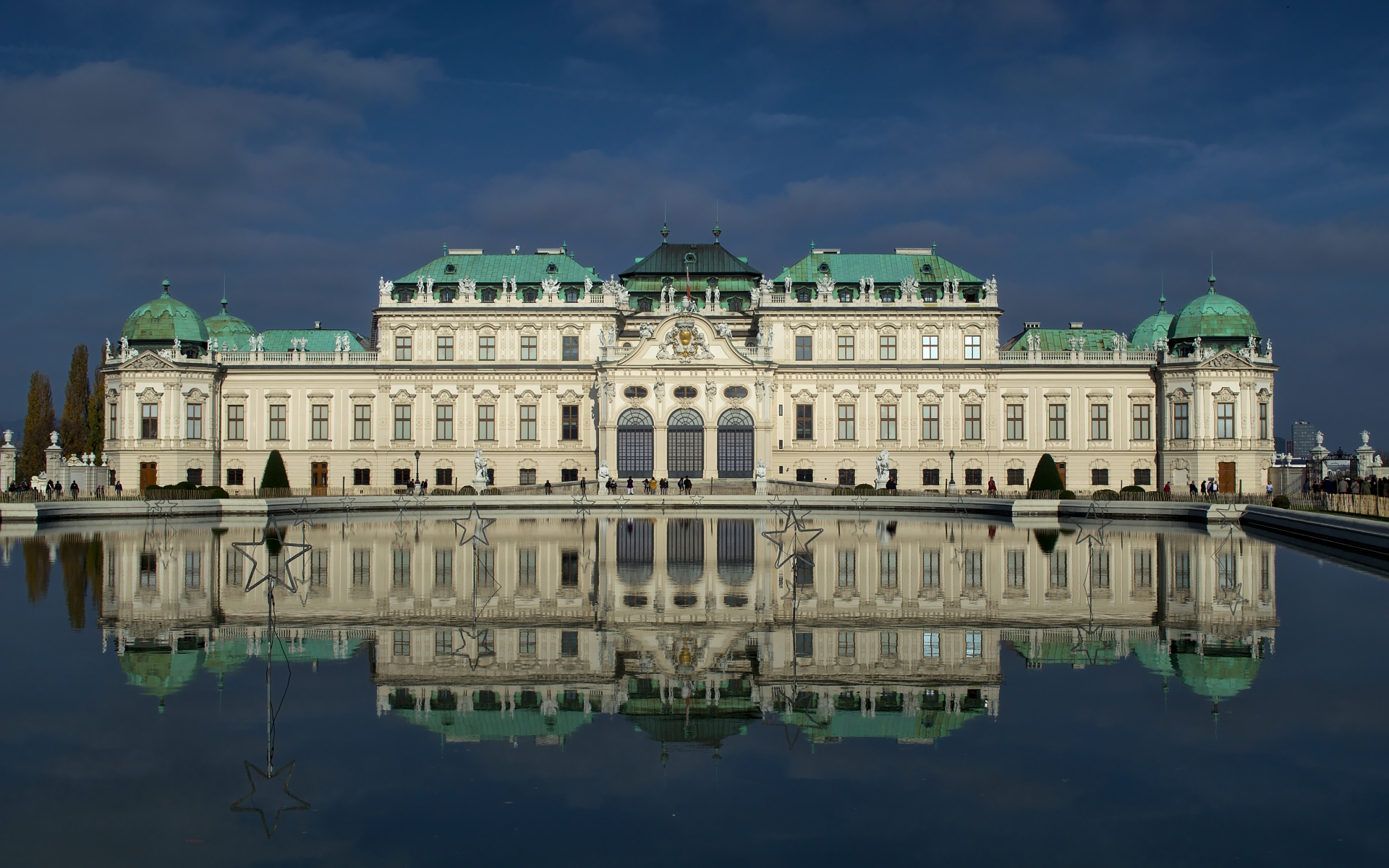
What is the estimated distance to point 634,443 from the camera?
244 feet

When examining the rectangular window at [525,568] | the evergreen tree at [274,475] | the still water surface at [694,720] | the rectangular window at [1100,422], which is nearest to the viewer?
the still water surface at [694,720]

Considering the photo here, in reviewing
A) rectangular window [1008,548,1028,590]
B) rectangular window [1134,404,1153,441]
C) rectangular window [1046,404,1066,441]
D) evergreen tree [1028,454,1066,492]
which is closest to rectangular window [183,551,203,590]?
rectangular window [1008,548,1028,590]

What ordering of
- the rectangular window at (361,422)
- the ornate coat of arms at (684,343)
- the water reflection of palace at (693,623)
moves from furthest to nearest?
the rectangular window at (361,422) → the ornate coat of arms at (684,343) → the water reflection of palace at (693,623)

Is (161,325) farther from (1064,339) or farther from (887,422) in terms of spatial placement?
(1064,339)

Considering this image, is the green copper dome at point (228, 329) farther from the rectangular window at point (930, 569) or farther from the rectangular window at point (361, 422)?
the rectangular window at point (930, 569)

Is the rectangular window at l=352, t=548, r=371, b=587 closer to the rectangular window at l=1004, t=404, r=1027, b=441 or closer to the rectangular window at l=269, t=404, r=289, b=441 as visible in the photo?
the rectangular window at l=269, t=404, r=289, b=441

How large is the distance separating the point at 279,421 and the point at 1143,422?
2330 inches

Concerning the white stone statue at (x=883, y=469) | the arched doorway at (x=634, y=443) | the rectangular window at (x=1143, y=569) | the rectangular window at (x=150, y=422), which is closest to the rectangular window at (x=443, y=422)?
the arched doorway at (x=634, y=443)

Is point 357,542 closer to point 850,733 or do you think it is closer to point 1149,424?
point 850,733

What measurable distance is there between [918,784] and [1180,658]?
8407 millimetres

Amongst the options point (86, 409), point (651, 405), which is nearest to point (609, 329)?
point (651, 405)

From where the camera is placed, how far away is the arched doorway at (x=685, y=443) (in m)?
74.1

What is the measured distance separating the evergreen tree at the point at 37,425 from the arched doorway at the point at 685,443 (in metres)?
50.8

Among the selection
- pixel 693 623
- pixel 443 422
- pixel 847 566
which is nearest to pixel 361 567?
pixel 693 623
